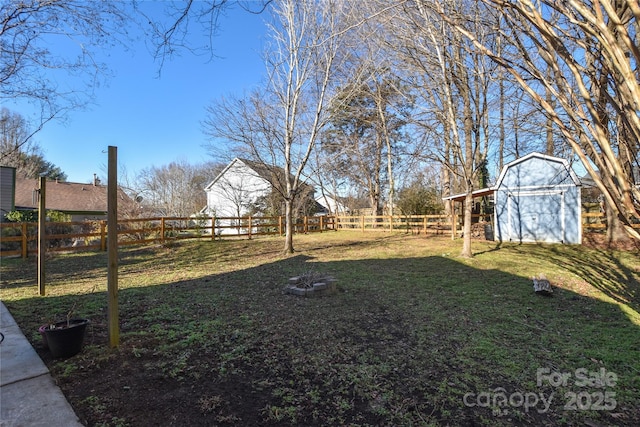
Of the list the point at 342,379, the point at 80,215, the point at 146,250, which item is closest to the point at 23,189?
the point at 80,215

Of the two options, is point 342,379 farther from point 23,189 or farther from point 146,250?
point 23,189

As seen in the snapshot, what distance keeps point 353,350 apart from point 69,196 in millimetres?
26310

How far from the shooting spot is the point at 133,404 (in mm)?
2234

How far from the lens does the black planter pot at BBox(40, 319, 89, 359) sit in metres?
2.86

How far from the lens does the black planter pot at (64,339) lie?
113 inches

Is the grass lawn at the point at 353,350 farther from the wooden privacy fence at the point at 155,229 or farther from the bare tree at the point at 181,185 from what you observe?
the bare tree at the point at 181,185

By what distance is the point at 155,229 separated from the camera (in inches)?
495

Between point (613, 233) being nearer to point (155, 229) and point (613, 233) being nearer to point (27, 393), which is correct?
point (27, 393)

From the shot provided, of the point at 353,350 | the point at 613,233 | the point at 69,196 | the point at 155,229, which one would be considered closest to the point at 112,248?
the point at 353,350

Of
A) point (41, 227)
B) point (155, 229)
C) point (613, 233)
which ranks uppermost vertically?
point (41, 227)

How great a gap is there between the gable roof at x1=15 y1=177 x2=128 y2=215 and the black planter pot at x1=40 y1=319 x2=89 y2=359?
876 inches

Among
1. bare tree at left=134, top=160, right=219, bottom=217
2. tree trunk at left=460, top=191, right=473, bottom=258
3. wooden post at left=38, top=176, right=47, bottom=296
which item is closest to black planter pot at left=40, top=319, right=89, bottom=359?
wooden post at left=38, top=176, right=47, bottom=296

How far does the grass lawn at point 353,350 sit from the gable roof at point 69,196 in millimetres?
17332

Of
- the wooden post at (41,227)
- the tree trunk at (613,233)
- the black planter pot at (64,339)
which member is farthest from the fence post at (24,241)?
the tree trunk at (613,233)
